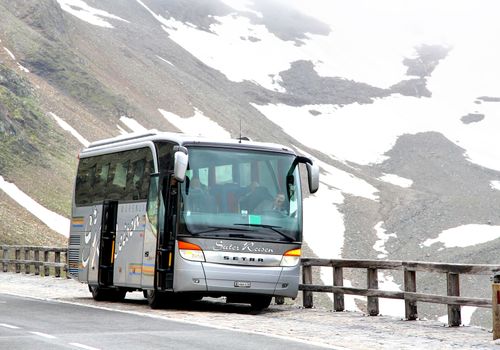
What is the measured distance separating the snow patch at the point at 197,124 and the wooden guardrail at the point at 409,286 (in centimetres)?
8798

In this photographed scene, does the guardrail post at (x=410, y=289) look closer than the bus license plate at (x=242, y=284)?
Yes

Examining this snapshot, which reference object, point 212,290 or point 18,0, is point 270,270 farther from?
point 18,0

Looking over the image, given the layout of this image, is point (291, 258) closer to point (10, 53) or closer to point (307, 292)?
point (307, 292)

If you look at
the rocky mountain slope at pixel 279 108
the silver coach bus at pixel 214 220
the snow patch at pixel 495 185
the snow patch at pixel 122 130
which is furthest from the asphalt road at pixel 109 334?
the snow patch at pixel 495 185

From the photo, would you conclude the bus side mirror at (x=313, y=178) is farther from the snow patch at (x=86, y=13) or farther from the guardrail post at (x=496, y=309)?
the snow patch at (x=86, y=13)

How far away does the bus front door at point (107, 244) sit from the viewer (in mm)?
22844

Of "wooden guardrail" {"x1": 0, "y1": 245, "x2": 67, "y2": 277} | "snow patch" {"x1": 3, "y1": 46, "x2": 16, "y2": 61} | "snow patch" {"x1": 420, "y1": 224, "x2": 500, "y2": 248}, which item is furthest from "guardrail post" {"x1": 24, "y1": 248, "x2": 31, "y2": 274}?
"snow patch" {"x1": 3, "y1": 46, "x2": 16, "y2": 61}

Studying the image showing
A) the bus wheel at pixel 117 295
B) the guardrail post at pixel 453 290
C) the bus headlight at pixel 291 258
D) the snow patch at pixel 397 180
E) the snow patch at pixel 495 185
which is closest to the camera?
the guardrail post at pixel 453 290

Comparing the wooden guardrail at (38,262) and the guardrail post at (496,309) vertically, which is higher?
the wooden guardrail at (38,262)

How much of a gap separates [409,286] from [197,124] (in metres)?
97.3

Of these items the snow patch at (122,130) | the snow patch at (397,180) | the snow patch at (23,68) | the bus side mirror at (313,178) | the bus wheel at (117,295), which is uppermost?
the snow patch at (23,68)

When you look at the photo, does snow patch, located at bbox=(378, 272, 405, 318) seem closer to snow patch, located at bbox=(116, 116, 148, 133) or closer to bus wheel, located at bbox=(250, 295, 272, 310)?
snow patch, located at bbox=(116, 116, 148, 133)

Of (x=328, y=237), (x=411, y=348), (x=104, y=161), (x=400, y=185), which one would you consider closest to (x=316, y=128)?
(x=400, y=185)

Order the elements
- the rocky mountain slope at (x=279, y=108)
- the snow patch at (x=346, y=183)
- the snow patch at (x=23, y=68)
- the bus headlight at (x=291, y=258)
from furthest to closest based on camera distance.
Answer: the snow patch at (x=346, y=183) → the snow patch at (x=23, y=68) → the rocky mountain slope at (x=279, y=108) → the bus headlight at (x=291, y=258)
